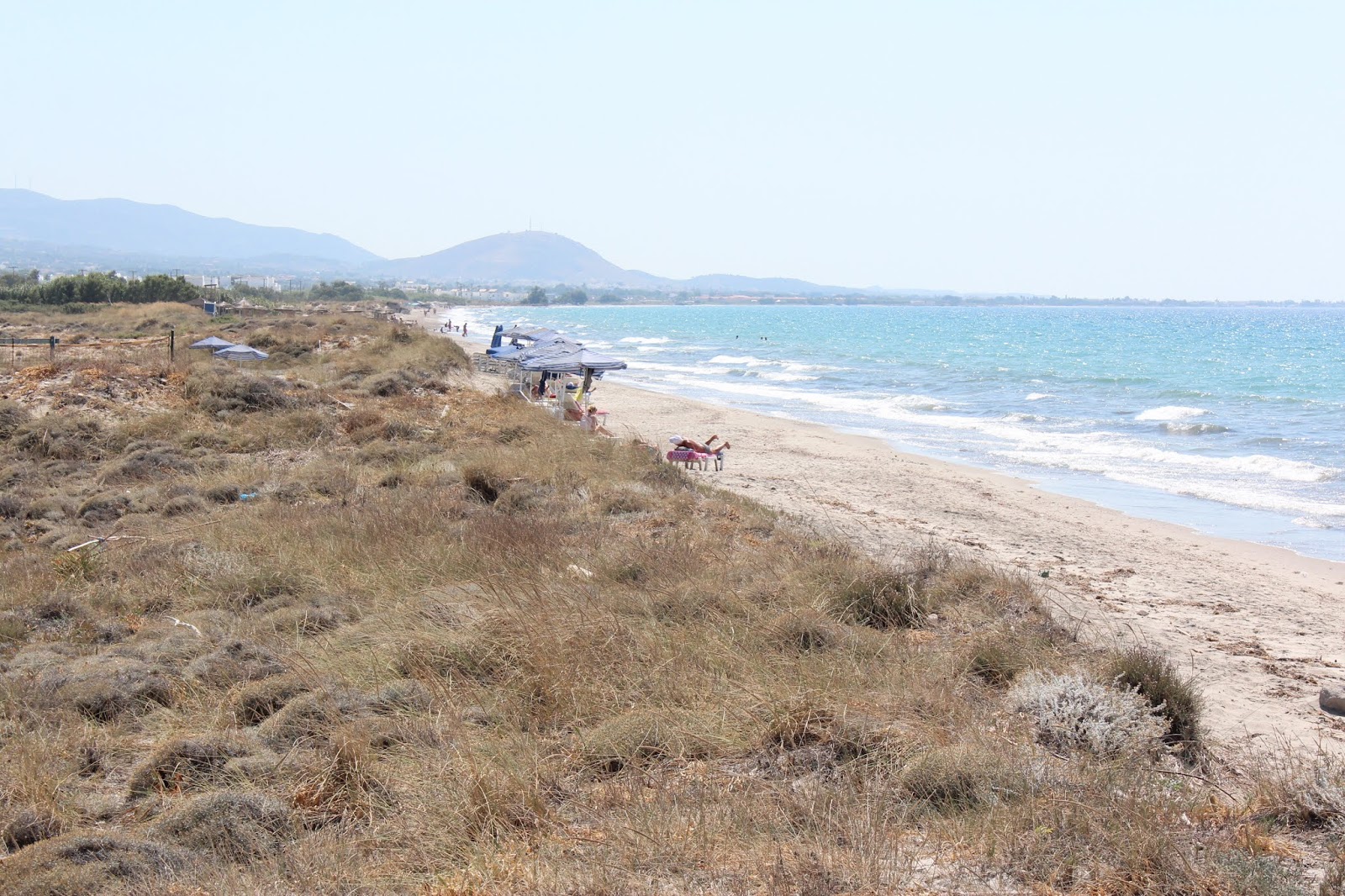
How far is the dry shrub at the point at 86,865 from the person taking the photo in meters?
3.06

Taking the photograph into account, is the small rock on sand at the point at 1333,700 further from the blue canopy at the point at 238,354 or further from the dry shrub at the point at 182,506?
the blue canopy at the point at 238,354

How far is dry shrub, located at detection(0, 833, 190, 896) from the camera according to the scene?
120 inches

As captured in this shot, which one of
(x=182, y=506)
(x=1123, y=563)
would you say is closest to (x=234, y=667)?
(x=182, y=506)

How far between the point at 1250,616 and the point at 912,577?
13.1 feet

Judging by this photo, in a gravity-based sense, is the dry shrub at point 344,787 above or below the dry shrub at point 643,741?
below

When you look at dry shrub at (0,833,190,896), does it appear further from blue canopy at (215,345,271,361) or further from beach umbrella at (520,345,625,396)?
blue canopy at (215,345,271,361)

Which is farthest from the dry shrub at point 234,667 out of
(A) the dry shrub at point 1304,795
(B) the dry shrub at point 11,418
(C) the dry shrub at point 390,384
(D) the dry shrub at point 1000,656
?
(C) the dry shrub at point 390,384

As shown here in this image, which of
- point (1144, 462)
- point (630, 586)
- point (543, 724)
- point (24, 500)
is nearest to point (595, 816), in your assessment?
point (543, 724)

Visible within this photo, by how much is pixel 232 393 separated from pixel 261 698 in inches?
512

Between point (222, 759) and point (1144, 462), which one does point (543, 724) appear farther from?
point (1144, 462)

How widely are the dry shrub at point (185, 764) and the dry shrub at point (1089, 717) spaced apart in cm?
351

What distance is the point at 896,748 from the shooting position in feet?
13.6

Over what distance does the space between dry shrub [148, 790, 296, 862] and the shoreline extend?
15.4 feet

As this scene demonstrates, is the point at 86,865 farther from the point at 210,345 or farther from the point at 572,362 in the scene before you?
the point at 210,345
